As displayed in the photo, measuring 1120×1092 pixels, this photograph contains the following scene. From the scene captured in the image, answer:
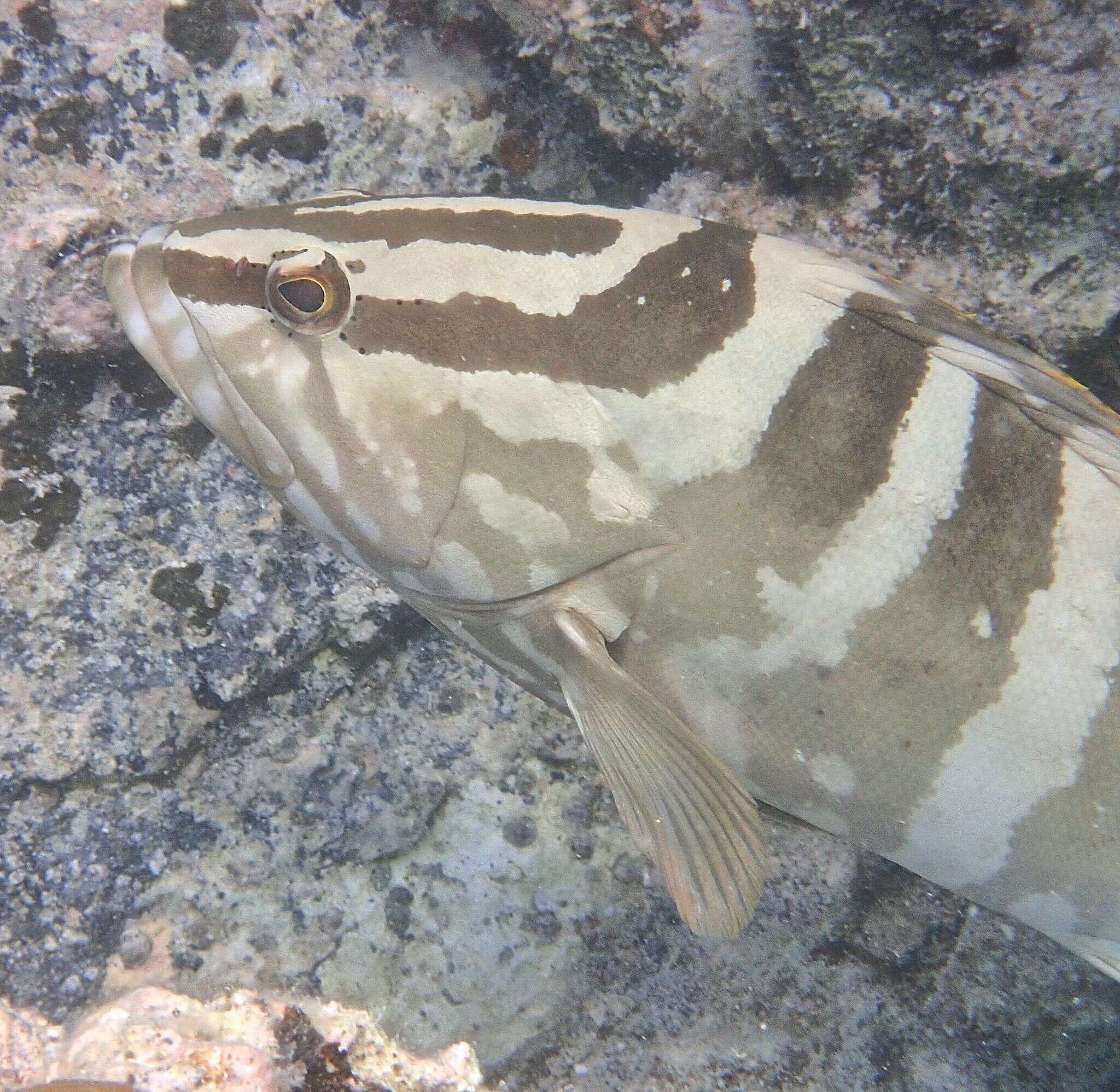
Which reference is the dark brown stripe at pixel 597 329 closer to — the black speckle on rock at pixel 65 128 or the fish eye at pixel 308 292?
the fish eye at pixel 308 292

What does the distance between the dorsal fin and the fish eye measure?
105 centimetres

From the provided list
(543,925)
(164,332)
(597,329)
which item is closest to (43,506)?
(164,332)

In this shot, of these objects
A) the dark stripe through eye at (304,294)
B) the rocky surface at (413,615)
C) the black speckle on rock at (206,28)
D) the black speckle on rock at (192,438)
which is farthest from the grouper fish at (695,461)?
the black speckle on rock at (206,28)

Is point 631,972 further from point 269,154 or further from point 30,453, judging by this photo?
point 269,154

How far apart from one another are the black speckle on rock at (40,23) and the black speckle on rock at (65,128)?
169 mm

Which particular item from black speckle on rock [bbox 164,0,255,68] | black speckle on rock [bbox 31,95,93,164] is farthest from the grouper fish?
black speckle on rock [bbox 164,0,255,68]

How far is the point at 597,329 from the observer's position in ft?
6.15

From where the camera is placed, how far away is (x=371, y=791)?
2.94 m

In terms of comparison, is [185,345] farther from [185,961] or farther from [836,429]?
[185,961]

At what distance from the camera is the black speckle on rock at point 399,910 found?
2.96 metres

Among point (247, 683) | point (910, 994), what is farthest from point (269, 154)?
point (910, 994)

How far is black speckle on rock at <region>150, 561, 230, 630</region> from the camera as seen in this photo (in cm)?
269

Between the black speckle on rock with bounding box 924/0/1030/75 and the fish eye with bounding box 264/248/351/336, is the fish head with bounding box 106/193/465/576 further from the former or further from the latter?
the black speckle on rock with bounding box 924/0/1030/75

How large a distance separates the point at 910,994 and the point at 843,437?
2.26 m
